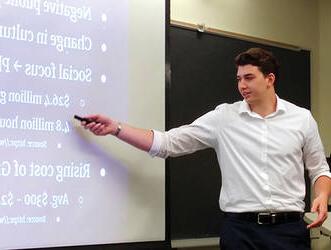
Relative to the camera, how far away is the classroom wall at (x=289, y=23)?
329 centimetres

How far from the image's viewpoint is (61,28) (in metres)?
2.17

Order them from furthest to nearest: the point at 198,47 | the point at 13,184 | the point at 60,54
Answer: the point at 198,47 → the point at 60,54 → the point at 13,184

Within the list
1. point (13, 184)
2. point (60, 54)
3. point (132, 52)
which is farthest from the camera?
point (132, 52)

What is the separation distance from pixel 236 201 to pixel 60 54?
96 cm

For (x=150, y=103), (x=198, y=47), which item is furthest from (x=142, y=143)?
(x=198, y=47)

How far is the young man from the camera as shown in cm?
214

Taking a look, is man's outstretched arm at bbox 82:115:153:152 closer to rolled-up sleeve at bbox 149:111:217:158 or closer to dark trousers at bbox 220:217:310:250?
rolled-up sleeve at bbox 149:111:217:158

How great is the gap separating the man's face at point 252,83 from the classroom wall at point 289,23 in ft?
3.37

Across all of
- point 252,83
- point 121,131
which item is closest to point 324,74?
point 252,83

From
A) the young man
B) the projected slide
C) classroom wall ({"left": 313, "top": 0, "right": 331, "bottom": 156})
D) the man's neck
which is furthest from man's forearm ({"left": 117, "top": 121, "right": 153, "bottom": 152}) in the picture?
classroom wall ({"left": 313, "top": 0, "right": 331, "bottom": 156})

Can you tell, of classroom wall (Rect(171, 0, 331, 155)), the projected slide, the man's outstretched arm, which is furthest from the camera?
classroom wall (Rect(171, 0, 331, 155))

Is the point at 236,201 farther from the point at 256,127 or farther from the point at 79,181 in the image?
the point at 79,181

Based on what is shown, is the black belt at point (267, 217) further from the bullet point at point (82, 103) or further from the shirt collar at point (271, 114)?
the bullet point at point (82, 103)

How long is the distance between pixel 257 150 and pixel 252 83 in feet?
0.94
